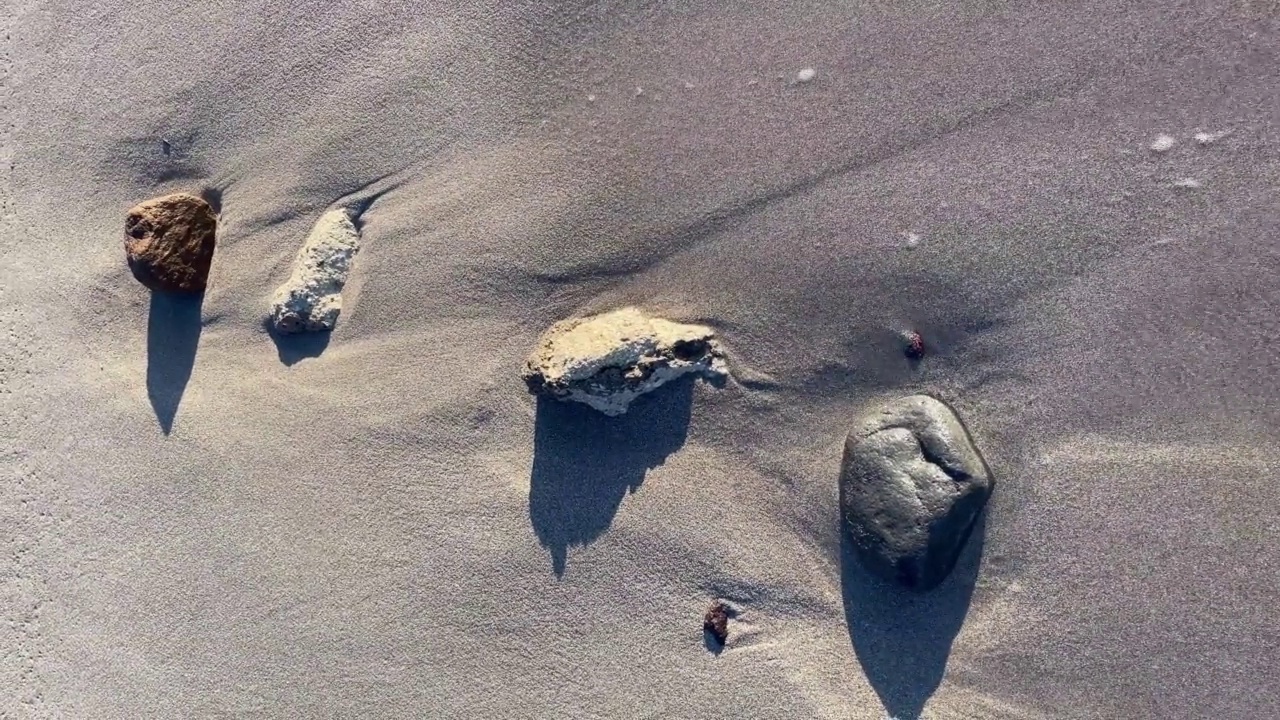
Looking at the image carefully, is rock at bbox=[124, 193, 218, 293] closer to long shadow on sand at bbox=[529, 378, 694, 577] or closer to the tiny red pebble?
long shadow on sand at bbox=[529, 378, 694, 577]

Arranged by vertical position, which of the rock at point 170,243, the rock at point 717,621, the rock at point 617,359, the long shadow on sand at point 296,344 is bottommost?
the rock at point 717,621

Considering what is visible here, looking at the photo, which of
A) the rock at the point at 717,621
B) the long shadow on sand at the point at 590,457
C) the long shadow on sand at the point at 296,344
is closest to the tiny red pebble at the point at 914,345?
the long shadow on sand at the point at 590,457

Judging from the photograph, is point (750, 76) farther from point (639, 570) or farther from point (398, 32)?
point (639, 570)

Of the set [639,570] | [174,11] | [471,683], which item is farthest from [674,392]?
[174,11]

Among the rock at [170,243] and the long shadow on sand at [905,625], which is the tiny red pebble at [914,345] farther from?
the rock at [170,243]

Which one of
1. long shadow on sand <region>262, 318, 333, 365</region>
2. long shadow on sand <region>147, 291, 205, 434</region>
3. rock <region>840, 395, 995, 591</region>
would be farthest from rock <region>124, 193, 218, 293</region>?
rock <region>840, 395, 995, 591</region>

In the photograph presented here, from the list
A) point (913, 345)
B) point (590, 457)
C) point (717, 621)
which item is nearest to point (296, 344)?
point (590, 457)
